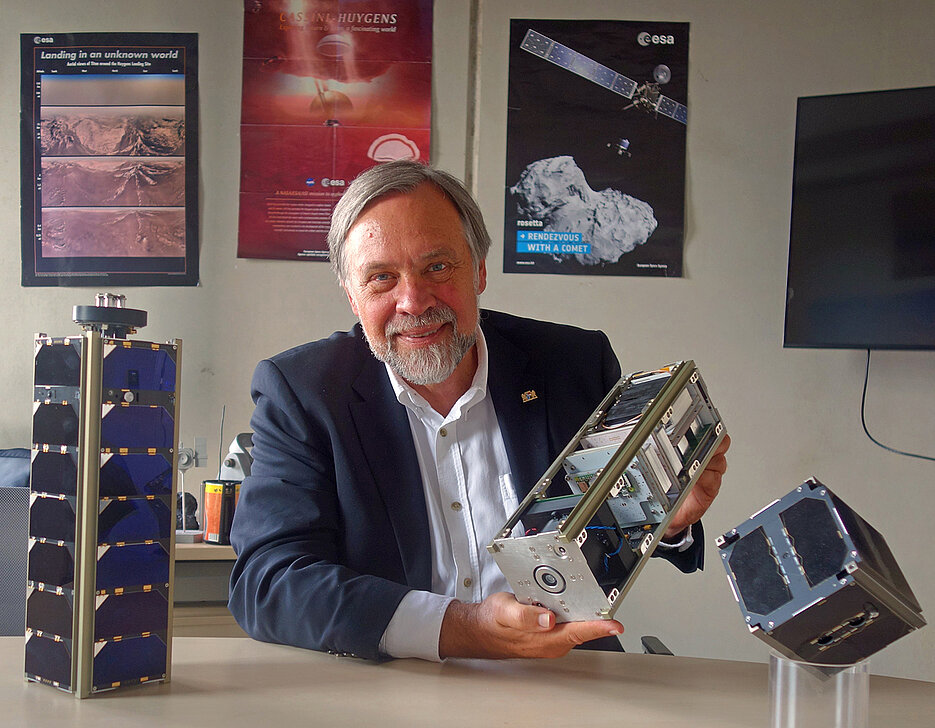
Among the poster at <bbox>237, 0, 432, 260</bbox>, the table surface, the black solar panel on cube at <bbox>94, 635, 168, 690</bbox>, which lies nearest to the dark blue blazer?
the black solar panel on cube at <bbox>94, 635, 168, 690</bbox>

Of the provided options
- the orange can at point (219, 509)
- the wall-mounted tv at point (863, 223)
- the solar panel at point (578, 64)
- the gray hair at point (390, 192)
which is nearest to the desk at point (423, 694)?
the gray hair at point (390, 192)

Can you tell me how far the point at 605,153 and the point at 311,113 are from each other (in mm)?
1017

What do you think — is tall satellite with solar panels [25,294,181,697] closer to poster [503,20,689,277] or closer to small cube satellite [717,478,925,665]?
small cube satellite [717,478,925,665]

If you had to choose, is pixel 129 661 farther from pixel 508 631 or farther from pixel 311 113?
pixel 311 113

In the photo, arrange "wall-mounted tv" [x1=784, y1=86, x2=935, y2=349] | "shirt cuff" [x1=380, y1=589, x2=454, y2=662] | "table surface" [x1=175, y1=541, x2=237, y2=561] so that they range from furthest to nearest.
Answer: "wall-mounted tv" [x1=784, y1=86, x2=935, y2=349], "table surface" [x1=175, y1=541, x2=237, y2=561], "shirt cuff" [x1=380, y1=589, x2=454, y2=662]

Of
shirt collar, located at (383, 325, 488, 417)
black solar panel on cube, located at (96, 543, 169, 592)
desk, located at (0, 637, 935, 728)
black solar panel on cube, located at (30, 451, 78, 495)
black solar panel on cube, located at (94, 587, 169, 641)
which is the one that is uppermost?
shirt collar, located at (383, 325, 488, 417)

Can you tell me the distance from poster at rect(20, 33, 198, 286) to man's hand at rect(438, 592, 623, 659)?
216cm

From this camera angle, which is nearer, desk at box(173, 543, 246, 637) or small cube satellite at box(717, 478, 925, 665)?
small cube satellite at box(717, 478, 925, 665)

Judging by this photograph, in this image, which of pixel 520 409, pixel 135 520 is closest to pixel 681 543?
pixel 520 409

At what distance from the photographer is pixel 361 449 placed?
1503mm

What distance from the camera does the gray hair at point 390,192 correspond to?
5.12 feet

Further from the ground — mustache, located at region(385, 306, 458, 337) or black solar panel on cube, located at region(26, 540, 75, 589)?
mustache, located at region(385, 306, 458, 337)

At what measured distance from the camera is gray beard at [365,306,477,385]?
1.55m

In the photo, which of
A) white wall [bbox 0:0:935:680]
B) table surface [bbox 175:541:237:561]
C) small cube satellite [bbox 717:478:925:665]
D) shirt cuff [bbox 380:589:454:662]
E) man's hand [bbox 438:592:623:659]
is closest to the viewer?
small cube satellite [bbox 717:478:925:665]
